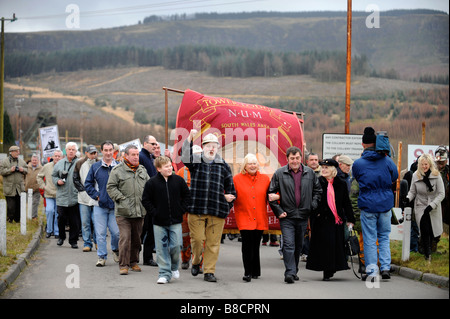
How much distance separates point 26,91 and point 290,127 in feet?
509

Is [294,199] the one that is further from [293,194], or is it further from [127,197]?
[127,197]

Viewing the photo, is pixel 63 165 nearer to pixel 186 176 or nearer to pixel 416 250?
pixel 186 176

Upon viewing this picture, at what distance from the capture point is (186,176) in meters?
11.8

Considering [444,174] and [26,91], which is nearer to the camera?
[444,174]

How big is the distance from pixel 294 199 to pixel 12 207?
11213mm

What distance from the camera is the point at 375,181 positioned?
37.2 ft

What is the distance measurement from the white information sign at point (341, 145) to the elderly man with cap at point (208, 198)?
6.67 m

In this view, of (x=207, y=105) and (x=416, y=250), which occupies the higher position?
(x=207, y=105)

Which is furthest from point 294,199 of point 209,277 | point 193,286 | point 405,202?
point 405,202

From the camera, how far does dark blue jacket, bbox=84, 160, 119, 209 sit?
12852 millimetres

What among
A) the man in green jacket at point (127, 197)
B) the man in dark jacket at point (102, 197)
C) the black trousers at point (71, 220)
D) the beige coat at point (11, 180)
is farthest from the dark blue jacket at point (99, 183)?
the beige coat at point (11, 180)

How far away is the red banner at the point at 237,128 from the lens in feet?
44.8

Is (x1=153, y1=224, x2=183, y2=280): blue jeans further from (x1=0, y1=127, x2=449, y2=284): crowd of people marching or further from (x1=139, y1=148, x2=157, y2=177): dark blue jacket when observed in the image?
(x1=139, y1=148, x2=157, y2=177): dark blue jacket
